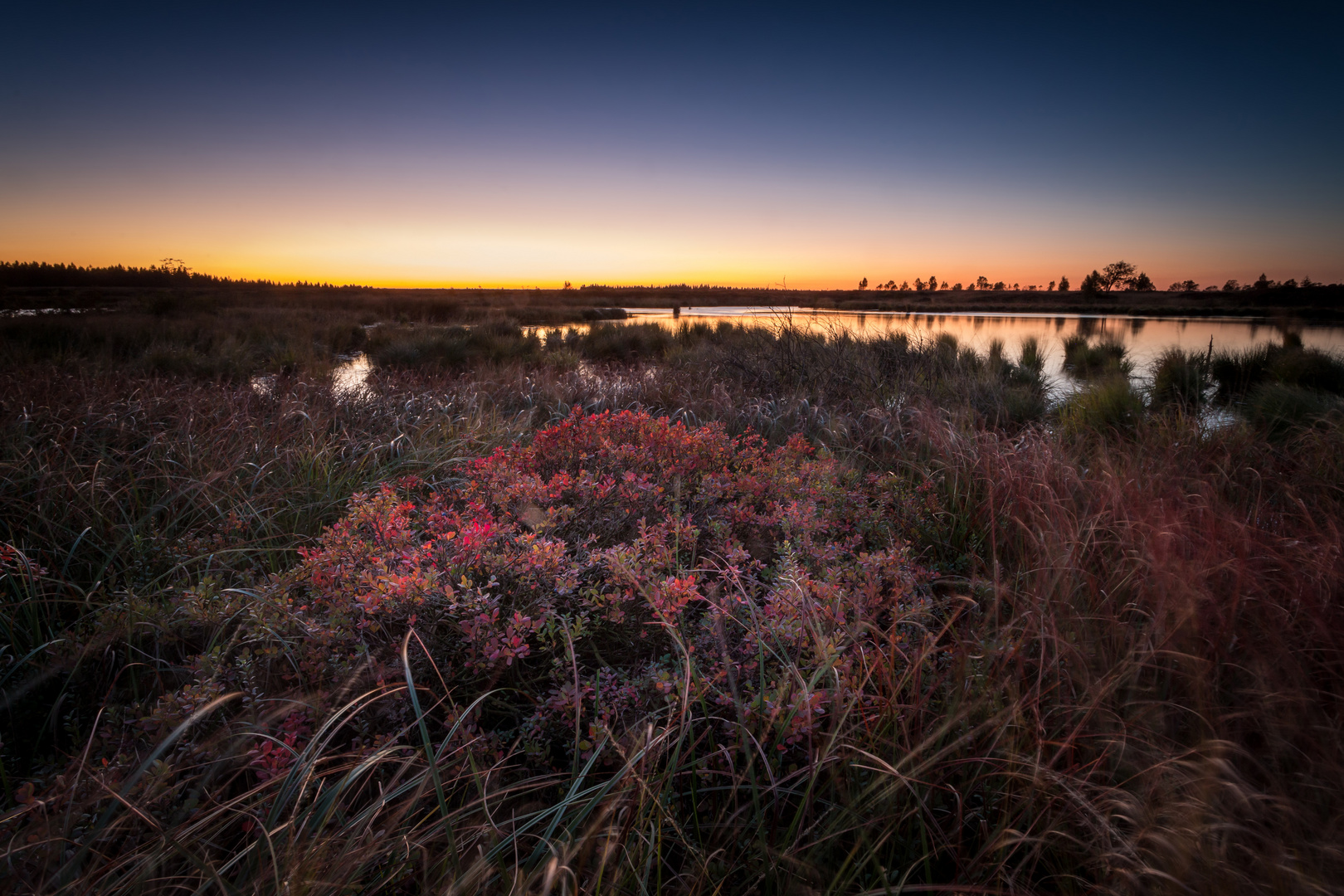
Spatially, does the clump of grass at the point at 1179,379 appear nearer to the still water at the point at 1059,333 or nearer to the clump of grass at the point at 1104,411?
the still water at the point at 1059,333

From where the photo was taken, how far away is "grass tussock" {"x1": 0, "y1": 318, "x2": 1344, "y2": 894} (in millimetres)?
1172

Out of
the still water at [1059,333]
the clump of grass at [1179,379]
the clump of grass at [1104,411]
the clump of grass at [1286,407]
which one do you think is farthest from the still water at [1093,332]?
the clump of grass at [1286,407]

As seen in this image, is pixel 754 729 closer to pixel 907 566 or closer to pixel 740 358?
pixel 907 566

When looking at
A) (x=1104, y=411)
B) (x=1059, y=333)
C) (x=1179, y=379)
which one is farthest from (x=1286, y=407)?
(x=1059, y=333)

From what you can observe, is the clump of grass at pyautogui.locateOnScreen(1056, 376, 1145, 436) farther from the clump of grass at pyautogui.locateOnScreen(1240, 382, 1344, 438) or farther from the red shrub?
the red shrub

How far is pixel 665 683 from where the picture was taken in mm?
1438

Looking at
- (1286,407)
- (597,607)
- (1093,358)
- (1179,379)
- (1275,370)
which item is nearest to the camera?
(597,607)

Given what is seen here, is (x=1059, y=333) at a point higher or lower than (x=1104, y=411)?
higher

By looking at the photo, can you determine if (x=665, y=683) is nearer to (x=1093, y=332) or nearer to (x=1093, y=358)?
(x=1093, y=358)

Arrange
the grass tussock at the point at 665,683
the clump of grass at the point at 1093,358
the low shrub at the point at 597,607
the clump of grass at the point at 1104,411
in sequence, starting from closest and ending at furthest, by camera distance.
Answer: the grass tussock at the point at 665,683 → the low shrub at the point at 597,607 → the clump of grass at the point at 1104,411 → the clump of grass at the point at 1093,358

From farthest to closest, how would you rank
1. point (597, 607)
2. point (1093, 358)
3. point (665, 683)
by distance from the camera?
point (1093, 358)
point (597, 607)
point (665, 683)

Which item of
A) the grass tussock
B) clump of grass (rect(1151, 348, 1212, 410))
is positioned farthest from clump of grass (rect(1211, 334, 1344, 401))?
the grass tussock

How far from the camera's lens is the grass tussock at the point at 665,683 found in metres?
1.17

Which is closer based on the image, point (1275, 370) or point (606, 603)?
point (606, 603)
